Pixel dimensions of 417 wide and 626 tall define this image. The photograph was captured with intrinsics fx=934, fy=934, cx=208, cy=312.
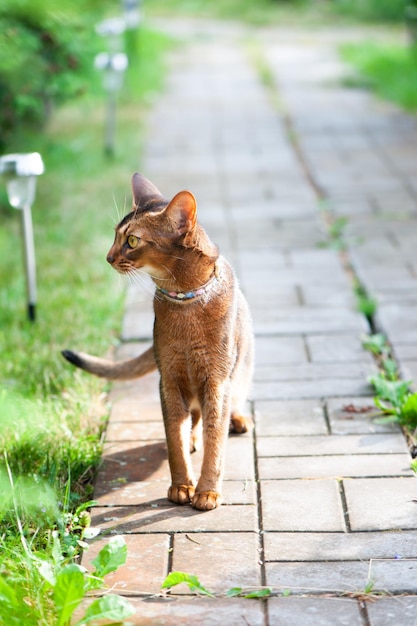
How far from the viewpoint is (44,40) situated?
6.57 meters

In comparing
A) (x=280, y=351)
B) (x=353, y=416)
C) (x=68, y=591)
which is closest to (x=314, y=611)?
(x=68, y=591)

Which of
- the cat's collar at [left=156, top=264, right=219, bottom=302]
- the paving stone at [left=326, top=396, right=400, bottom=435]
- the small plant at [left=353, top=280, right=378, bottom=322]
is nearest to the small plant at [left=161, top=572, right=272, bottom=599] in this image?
the cat's collar at [left=156, top=264, right=219, bottom=302]

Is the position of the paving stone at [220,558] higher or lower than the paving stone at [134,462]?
higher

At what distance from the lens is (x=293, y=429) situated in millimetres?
3373

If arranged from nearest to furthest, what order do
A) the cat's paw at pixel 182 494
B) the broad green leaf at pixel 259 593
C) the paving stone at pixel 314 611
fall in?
the paving stone at pixel 314 611
the broad green leaf at pixel 259 593
the cat's paw at pixel 182 494

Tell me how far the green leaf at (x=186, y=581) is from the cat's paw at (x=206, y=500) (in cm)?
43

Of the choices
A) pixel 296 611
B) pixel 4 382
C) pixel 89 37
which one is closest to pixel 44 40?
pixel 89 37

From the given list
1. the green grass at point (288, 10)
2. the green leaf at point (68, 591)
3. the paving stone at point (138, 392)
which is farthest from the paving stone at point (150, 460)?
the green grass at point (288, 10)

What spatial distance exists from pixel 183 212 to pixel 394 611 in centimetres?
122

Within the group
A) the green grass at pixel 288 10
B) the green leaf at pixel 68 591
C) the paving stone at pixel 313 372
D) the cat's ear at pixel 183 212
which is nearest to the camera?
the green leaf at pixel 68 591

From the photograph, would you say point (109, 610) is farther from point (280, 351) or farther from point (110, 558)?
point (280, 351)

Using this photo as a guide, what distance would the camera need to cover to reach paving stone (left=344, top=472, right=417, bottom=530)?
2.71 metres

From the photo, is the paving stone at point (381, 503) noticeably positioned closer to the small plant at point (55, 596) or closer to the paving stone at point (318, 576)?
the paving stone at point (318, 576)

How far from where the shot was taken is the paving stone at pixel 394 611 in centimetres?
222
